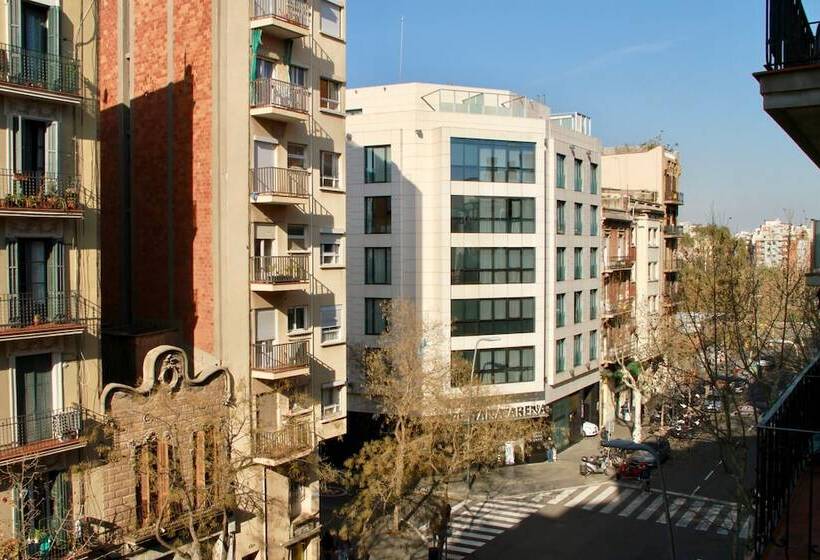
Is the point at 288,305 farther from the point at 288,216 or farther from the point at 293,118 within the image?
the point at 293,118

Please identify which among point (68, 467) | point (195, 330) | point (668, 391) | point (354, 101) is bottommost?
point (668, 391)

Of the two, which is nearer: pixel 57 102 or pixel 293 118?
pixel 57 102

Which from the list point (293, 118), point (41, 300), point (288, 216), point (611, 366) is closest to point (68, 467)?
point (41, 300)

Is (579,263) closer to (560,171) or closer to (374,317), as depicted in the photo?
(560,171)

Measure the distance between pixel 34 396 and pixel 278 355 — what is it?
931cm

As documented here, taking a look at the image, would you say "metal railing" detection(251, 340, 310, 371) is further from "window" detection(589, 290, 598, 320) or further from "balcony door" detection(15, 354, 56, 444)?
"window" detection(589, 290, 598, 320)

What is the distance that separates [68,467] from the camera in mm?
21641

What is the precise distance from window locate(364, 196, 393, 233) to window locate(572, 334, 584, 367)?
15.3 metres

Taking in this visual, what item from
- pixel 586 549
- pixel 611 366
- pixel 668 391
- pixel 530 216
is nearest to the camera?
pixel 586 549

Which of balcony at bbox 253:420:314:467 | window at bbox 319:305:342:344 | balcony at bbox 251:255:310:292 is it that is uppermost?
balcony at bbox 251:255:310:292

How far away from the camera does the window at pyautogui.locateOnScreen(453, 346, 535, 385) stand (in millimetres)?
46172

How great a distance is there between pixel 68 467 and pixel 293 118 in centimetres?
1366

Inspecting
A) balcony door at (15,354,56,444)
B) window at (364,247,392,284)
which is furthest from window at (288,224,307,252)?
window at (364,247,392,284)

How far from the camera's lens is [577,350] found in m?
53.9
